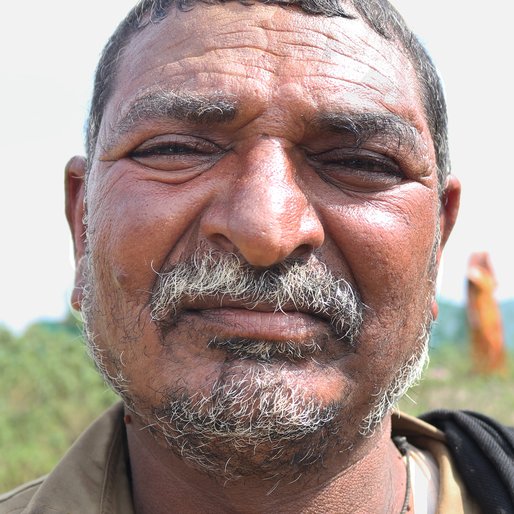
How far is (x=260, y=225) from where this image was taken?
1.87 meters

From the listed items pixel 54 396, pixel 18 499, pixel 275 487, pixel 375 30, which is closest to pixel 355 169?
pixel 375 30

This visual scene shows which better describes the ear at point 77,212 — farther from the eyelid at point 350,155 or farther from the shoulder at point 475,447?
the shoulder at point 475,447

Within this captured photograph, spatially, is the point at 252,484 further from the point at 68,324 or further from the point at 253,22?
the point at 68,324

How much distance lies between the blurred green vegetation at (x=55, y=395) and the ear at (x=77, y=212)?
435 centimetres

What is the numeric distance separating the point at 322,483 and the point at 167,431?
1.70 feet

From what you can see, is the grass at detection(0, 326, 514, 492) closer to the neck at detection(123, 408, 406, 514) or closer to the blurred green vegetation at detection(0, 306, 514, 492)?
the blurred green vegetation at detection(0, 306, 514, 492)

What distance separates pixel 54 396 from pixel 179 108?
7822 millimetres

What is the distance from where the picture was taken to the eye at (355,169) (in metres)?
2.14

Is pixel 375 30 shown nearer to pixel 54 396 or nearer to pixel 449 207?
pixel 449 207

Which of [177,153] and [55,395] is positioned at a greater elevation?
[177,153]

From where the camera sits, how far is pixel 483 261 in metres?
13.0

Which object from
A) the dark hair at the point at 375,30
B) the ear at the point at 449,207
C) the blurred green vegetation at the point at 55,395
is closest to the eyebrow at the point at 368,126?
the dark hair at the point at 375,30

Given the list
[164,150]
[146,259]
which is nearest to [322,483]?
[146,259]

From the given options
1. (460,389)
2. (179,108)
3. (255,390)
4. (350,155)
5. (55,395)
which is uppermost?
(179,108)
